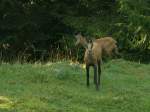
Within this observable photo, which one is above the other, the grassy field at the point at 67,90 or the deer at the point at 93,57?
the deer at the point at 93,57

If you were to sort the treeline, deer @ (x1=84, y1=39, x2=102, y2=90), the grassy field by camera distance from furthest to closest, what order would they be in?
the treeline → deer @ (x1=84, y1=39, x2=102, y2=90) → the grassy field

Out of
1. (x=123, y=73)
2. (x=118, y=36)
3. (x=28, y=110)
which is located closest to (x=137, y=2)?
(x=118, y=36)

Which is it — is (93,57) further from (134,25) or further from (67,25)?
(67,25)

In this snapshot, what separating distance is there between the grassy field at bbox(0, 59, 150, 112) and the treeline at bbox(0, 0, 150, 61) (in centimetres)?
841

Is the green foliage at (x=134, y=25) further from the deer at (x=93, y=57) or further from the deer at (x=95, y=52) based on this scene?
the deer at (x=93, y=57)

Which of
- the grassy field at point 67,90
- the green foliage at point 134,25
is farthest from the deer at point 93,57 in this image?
the green foliage at point 134,25

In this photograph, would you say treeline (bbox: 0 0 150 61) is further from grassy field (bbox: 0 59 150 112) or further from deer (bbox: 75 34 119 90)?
deer (bbox: 75 34 119 90)

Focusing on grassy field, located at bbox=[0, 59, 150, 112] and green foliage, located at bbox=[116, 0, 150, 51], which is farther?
green foliage, located at bbox=[116, 0, 150, 51]

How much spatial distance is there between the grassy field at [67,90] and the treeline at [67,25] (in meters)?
8.41

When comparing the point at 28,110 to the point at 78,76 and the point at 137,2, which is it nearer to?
the point at 78,76

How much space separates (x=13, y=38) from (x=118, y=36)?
5117mm

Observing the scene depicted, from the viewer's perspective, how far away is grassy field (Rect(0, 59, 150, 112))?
9.74 meters

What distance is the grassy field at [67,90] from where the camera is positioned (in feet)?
32.0

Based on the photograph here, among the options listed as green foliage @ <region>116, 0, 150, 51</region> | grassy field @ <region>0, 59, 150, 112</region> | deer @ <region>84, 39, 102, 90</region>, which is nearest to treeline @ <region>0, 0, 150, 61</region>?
green foliage @ <region>116, 0, 150, 51</region>
